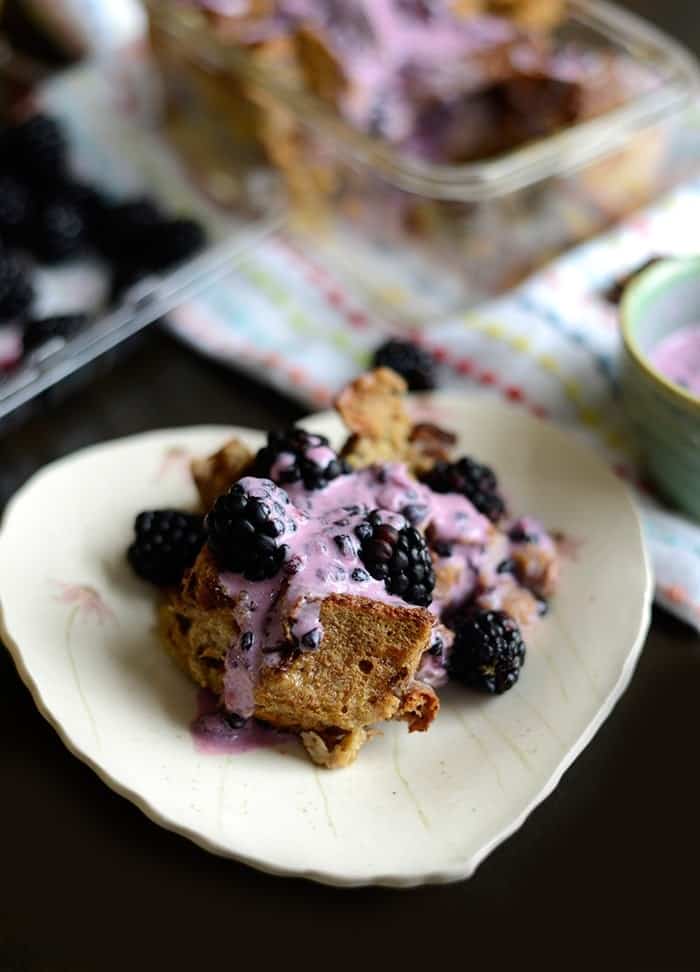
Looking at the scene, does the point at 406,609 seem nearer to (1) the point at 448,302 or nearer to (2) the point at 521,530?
(2) the point at 521,530

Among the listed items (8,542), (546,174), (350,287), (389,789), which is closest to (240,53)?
(350,287)

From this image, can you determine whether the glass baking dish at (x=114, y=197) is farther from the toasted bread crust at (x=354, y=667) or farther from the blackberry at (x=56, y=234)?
the toasted bread crust at (x=354, y=667)

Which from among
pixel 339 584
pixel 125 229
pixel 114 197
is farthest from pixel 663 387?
pixel 114 197

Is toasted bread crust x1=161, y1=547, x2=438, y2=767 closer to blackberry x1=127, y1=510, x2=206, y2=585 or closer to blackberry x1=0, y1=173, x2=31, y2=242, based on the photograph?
blackberry x1=127, y1=510, x2=206, y2=585

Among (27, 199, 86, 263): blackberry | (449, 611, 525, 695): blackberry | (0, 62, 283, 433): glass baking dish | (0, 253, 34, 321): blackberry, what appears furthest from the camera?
(27, 199, 86, 263): blackberry

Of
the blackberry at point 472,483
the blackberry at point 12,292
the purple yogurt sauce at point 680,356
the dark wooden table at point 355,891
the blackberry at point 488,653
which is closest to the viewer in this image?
the dark wooden table at point 355,891

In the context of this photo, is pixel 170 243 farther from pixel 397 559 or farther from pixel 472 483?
pixel 397 559

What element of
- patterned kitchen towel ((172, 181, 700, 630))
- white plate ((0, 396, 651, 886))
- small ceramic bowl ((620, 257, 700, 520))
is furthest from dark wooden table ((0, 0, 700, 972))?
patterned kitchen towel ((172, 181, 700, 630))

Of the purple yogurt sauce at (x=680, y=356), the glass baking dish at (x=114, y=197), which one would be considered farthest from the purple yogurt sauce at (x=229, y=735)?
the purple yogurt sauce at (x=680, y=356)
